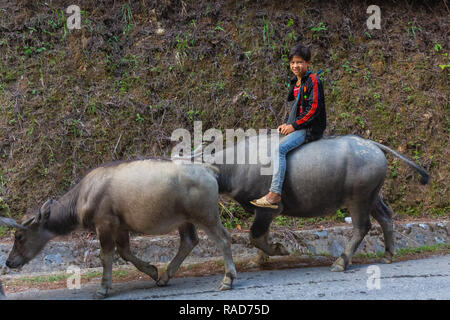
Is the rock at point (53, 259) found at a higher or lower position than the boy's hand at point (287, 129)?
lower

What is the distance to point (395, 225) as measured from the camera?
7.58 m

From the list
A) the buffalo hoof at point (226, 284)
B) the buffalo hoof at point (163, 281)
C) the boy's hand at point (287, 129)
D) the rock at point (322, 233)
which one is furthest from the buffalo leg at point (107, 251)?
the rock at point (322, 233)

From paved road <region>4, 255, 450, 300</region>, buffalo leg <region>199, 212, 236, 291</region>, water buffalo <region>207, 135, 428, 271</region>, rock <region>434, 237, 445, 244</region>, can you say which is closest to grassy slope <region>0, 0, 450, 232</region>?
rock <region>434, 237, 445, 244</region>

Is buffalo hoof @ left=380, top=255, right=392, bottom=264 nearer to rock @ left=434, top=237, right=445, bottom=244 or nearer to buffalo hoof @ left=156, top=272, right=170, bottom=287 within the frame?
rock @ left=434, top=237, right=445, bottom=244

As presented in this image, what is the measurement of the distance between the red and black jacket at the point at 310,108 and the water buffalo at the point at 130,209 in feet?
4.32

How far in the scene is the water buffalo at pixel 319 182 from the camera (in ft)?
19.1

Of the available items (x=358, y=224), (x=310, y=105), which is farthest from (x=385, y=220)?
(x=310, y=105)

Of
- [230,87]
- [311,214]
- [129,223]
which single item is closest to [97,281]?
[129,223]

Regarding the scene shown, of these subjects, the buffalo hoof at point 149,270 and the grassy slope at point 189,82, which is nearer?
the buffalo hoof at point 149,270

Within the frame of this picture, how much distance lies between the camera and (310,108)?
5.77 meters

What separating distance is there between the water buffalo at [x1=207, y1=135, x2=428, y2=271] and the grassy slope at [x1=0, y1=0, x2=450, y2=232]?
8.20 ft

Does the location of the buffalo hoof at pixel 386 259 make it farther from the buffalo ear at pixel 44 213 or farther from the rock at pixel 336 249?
the buffalo ear at pixel 44 213

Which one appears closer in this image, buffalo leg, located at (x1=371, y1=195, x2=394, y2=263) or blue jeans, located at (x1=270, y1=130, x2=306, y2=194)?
blue jeans, located at (x1=270, y1=130, x2=306, y2=194)

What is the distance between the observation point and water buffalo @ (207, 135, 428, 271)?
5824 millimetres
